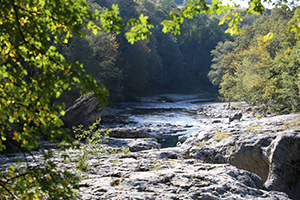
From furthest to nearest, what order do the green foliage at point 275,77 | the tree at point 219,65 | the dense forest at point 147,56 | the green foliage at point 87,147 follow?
1. the tree at point 219,65
2. the dense forest at point 147,56
3. the green foliage at point 275,77
4. the green foliage at point 87,147

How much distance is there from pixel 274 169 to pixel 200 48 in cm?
7489

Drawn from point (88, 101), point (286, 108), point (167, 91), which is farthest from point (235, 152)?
point (167, 91)

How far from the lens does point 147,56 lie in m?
45.9

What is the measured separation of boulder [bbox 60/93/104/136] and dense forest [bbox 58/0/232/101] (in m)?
13.9

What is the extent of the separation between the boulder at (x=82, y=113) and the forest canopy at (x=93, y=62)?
1708 millimetres

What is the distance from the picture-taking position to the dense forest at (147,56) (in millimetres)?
29344

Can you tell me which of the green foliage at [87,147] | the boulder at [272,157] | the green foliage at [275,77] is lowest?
the boulder at [272,157]

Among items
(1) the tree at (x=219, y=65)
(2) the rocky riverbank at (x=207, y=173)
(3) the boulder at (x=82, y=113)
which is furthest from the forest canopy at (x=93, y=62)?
(1) the tree at (x=219, y=65)

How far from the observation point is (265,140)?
7.12 m

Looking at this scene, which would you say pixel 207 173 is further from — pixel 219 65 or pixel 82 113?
pixel 219 65

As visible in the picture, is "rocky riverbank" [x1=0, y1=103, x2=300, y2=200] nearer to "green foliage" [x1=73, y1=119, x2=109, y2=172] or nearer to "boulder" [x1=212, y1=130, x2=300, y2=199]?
"boulder" [x1=212, y1=130, x2=300, y2=199]

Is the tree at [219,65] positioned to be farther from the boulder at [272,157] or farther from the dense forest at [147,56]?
the boulder at [272,157]

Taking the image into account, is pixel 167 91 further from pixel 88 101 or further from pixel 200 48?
pixel 88 101

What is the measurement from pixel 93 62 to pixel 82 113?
16767 millimetres
